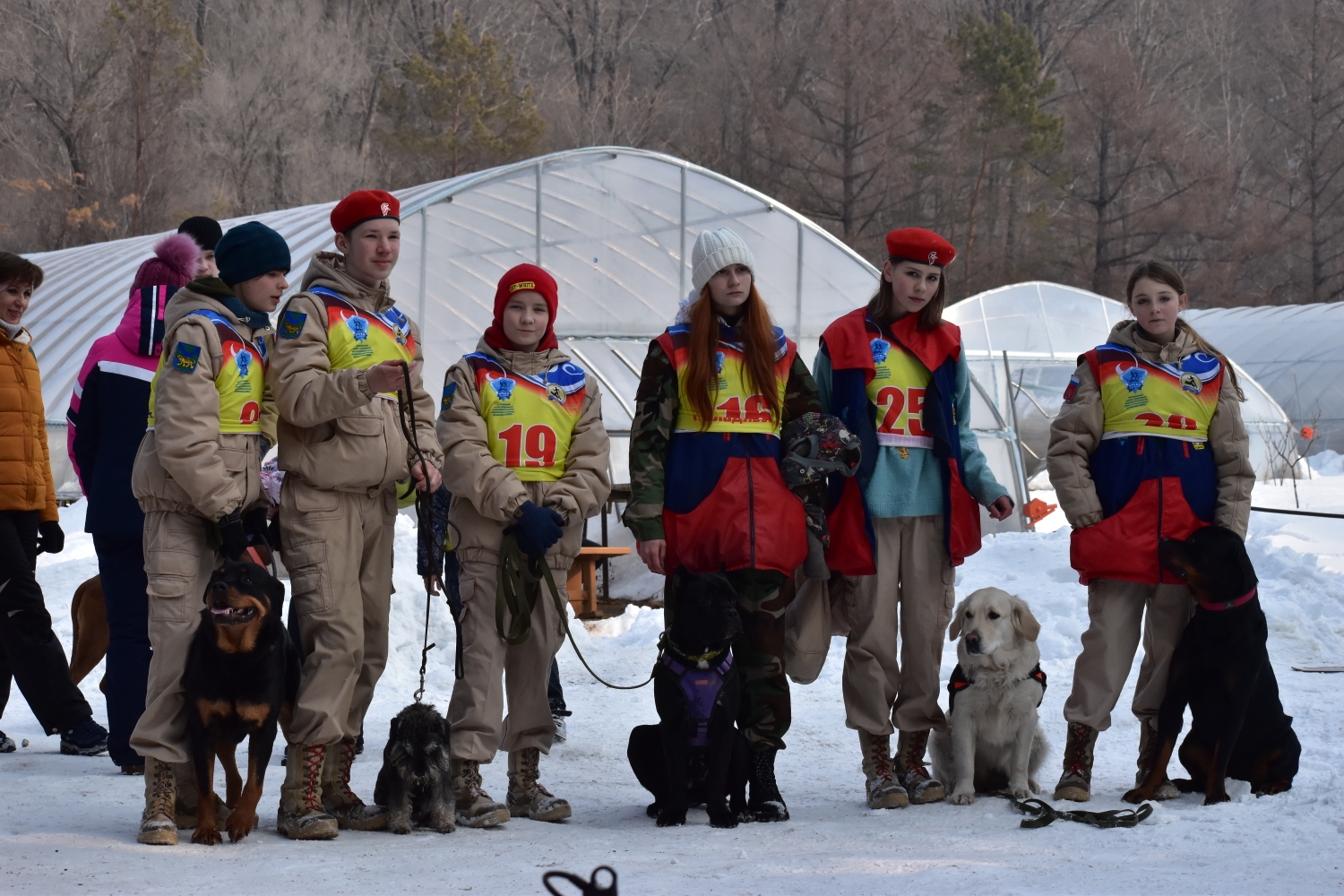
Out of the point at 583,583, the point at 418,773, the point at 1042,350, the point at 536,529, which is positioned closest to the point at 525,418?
the point at 536,529

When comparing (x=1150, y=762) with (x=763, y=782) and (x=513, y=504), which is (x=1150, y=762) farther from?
(x=513, y=504)

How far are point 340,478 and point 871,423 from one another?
181cm

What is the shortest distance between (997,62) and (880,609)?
32.7 meters

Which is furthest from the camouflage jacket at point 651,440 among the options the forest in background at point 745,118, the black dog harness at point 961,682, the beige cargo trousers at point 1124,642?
the forest in background at point 745,118

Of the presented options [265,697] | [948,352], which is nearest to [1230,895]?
[948,352]

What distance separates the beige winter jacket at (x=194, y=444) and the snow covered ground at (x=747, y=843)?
0.98m

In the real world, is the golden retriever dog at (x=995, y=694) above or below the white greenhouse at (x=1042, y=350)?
below

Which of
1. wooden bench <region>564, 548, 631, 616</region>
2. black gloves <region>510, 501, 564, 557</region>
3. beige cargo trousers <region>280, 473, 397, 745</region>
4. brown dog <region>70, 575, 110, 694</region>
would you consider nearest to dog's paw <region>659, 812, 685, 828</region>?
black gloves <region>510, 501, 564, 557</region>

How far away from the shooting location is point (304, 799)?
3.91m

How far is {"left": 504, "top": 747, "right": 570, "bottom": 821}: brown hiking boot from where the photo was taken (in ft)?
14.1

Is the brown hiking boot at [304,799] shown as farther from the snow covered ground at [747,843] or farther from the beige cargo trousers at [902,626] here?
the beige cargo trousers at [902,626]

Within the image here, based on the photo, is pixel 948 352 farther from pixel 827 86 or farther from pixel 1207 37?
pixel 1207 37

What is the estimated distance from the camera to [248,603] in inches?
147

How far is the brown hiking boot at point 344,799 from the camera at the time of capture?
4.09 metres
